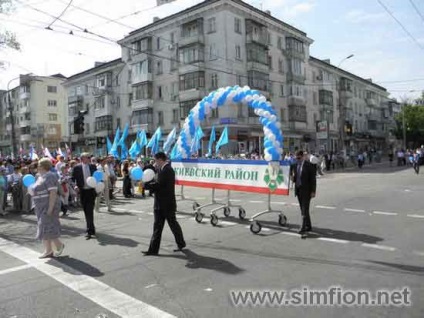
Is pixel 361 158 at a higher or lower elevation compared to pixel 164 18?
lower

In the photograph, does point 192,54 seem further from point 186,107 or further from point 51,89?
point 51,89

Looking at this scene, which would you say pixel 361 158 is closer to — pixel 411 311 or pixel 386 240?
pixel 386 240

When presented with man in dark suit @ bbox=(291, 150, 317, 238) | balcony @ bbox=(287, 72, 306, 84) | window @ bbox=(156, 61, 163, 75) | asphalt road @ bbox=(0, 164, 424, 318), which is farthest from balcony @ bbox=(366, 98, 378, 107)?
man in dark suit @ bbox=(291, 150, 317, 238)

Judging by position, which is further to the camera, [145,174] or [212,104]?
[212,104]

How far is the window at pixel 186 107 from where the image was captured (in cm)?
4531

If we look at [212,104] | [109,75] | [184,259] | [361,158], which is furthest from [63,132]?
[184,259]

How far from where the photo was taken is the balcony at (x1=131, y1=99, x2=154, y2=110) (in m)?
50.8

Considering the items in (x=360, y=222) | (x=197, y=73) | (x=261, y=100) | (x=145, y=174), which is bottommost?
(x=360, y=222)

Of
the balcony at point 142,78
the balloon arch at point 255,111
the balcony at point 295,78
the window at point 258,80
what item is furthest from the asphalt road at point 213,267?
the balcony at point 295,78

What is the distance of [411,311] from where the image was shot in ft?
15.9

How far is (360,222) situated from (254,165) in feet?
9.66

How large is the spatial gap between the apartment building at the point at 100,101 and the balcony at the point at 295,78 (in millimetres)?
20566

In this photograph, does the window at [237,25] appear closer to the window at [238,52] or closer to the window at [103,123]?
the window at [238,52]

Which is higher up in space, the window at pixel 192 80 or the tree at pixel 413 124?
the window at pixel 192 80
